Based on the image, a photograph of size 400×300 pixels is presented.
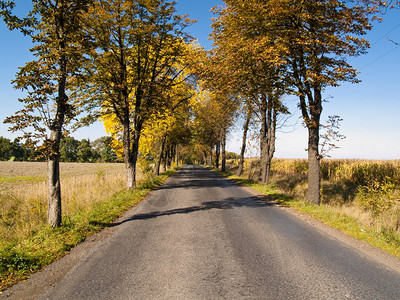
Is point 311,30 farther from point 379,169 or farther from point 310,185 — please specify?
point 379,169

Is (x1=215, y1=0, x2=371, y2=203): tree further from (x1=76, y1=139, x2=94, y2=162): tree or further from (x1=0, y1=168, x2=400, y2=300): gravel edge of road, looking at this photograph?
(x1=76, y1=139, x2=94, y2=162): tree

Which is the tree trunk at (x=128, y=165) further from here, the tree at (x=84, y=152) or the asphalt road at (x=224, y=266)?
the tree at (x=84, y=152)

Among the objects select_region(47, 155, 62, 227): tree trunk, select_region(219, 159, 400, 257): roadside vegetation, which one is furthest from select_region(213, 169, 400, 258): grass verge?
select_region(47, 155, 62, 227): tree trunk

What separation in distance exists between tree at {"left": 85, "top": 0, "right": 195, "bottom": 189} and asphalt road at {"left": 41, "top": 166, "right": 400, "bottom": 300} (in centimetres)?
892

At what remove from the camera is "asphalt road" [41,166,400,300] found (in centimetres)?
371

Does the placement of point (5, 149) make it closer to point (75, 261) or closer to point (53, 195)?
point (53, 195)

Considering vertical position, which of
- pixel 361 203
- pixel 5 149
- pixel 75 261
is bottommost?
pixel 75 261

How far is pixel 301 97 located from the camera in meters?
11.6

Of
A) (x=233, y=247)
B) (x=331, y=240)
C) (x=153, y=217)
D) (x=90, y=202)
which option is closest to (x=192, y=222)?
(x=153, y=217)

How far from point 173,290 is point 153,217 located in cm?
484

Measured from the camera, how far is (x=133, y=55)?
47.4ft

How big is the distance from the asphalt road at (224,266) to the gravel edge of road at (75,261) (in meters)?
0.15

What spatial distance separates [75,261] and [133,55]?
1232 centimetres

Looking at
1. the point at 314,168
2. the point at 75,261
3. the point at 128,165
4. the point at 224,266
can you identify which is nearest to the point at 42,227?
the point at 75,261
